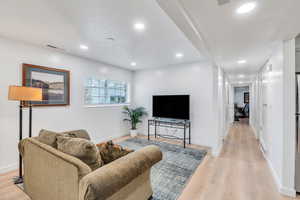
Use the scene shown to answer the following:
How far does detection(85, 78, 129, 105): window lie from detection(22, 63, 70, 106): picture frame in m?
0.63

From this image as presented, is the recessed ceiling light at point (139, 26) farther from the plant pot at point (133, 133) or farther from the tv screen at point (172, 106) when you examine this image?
the plant pot at point (133, 133)

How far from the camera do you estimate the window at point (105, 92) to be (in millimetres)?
4141

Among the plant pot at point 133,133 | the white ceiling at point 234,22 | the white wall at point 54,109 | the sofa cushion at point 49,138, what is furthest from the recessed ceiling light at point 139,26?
the plant pot at point 133,133

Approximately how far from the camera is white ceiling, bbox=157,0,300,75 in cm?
140

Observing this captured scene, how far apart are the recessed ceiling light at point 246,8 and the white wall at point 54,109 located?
356cm

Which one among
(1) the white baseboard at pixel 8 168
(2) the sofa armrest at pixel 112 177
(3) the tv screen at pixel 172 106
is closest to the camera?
(2) the sofa armrest at pixel 112 177

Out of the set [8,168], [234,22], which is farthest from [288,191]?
[8,168]

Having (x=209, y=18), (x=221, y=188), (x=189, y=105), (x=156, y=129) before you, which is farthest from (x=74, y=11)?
(x=156, y=129)

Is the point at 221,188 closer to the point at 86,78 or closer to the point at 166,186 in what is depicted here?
the point at 166,186

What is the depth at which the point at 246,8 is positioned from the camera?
1.46 metres

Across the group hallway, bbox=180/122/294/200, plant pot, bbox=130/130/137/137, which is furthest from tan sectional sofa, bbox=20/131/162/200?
plant pot, bbox=130/130/137/137

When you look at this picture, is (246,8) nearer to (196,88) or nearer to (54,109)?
(196,88)

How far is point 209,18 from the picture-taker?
1646 millimetres

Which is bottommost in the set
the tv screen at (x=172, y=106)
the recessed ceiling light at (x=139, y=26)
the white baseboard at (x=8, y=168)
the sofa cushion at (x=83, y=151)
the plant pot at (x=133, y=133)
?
the white baseboard at (x=8, y=168)
